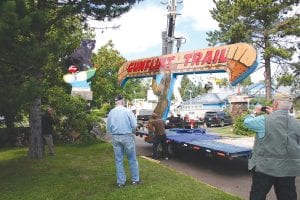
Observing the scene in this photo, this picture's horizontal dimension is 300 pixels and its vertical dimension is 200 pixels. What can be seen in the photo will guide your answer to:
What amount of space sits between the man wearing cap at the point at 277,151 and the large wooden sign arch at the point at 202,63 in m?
8.66

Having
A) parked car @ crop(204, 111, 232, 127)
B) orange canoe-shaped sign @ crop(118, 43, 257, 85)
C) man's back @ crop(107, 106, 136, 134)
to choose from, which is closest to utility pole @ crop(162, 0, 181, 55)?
orange canoe-shaped sign @ crop(118, 43, 257, 85)

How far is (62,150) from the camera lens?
16.0 m

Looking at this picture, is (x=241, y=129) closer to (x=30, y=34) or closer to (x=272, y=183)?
(x=30, y=34)

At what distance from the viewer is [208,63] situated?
610 inches

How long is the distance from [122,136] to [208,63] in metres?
7.79

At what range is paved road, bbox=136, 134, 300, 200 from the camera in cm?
981

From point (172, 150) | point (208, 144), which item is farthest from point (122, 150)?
point (172, 150)

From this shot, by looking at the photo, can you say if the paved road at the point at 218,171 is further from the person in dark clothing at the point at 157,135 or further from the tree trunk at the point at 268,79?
the tree trunk at the point at 268,79

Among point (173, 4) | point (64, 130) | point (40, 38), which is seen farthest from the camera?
point (173, 4)

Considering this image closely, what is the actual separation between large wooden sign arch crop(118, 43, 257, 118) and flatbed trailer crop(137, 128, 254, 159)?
2.14 m

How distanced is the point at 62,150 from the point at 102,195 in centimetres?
839

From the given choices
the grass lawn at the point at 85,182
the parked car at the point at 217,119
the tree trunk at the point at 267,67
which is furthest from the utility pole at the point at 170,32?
the parked car at the point at 217,119

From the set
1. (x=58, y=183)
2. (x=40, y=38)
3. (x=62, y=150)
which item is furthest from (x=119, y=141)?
(x=62, y=150)

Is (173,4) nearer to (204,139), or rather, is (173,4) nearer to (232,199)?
(204,139)
